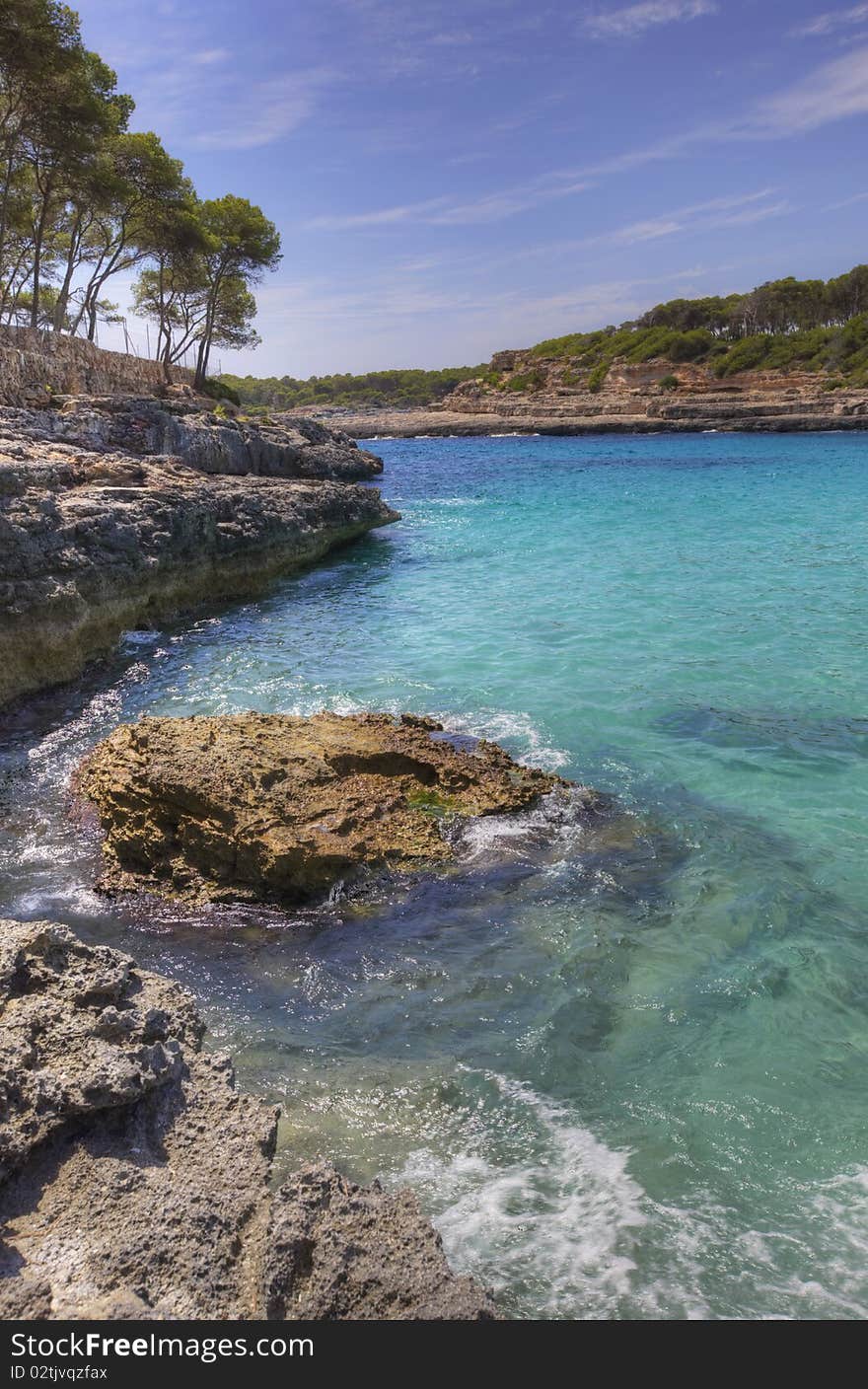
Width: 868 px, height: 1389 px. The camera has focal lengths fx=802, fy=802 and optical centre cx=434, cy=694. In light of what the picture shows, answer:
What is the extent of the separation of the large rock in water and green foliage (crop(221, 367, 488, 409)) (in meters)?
148

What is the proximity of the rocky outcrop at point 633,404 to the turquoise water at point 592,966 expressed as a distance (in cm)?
6968

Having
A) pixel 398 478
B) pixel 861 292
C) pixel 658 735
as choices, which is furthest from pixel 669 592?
pixel 861 292

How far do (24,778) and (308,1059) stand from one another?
5516 millimetres

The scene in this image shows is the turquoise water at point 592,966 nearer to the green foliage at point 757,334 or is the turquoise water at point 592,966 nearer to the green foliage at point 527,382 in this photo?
the green foliage at point 757,334

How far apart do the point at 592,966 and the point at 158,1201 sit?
333 centimetres

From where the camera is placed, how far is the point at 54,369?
22.5 m

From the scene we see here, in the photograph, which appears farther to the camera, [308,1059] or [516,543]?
[516,543]

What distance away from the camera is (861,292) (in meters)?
89.4

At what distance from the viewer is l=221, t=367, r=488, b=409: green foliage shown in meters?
154

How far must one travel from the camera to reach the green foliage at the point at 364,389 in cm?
15375

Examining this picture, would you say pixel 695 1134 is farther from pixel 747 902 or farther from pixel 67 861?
pixel 67 861

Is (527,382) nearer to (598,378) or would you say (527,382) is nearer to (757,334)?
(598,378)

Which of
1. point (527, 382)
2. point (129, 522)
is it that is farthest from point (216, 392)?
point (527, 382)

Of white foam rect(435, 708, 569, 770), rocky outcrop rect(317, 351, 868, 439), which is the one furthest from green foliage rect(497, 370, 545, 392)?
white foam rect(435, 708, 569, 770)
